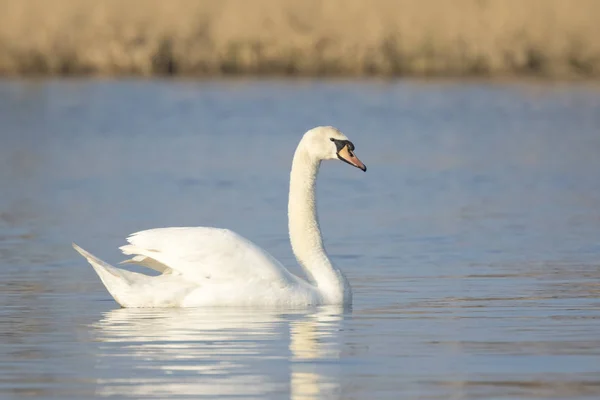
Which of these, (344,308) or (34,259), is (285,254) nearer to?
(34,259)

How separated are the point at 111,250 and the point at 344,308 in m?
3.89

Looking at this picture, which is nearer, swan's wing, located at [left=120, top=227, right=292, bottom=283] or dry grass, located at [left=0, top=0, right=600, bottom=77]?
swan's wing, located at [left=120, top=227, right=292, bottom=283]

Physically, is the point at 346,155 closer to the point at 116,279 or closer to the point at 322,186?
the point at 116,279

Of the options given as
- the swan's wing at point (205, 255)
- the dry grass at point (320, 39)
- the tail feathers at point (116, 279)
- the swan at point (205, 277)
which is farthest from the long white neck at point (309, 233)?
the dry grass at point (320, 39)

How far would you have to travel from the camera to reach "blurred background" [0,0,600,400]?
873cm

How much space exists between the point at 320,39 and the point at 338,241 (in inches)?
827

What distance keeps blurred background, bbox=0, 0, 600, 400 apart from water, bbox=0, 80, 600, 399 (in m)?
0.04

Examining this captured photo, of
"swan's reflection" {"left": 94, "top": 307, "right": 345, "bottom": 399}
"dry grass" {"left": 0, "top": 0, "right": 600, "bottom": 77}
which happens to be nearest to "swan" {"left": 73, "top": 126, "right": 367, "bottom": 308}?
"swan's reflection" {"left": 94, "top": 307, "right": 345, "bottom": 399}

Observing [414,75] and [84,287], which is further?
[414,75]

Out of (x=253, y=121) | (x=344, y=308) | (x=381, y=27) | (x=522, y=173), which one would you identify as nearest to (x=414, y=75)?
(x=381, y=27)

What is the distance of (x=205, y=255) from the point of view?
10.9m

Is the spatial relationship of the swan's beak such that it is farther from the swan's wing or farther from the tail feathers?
the tail feathers

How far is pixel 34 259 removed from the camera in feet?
46.0

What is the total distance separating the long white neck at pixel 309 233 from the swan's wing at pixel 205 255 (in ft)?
1.34
